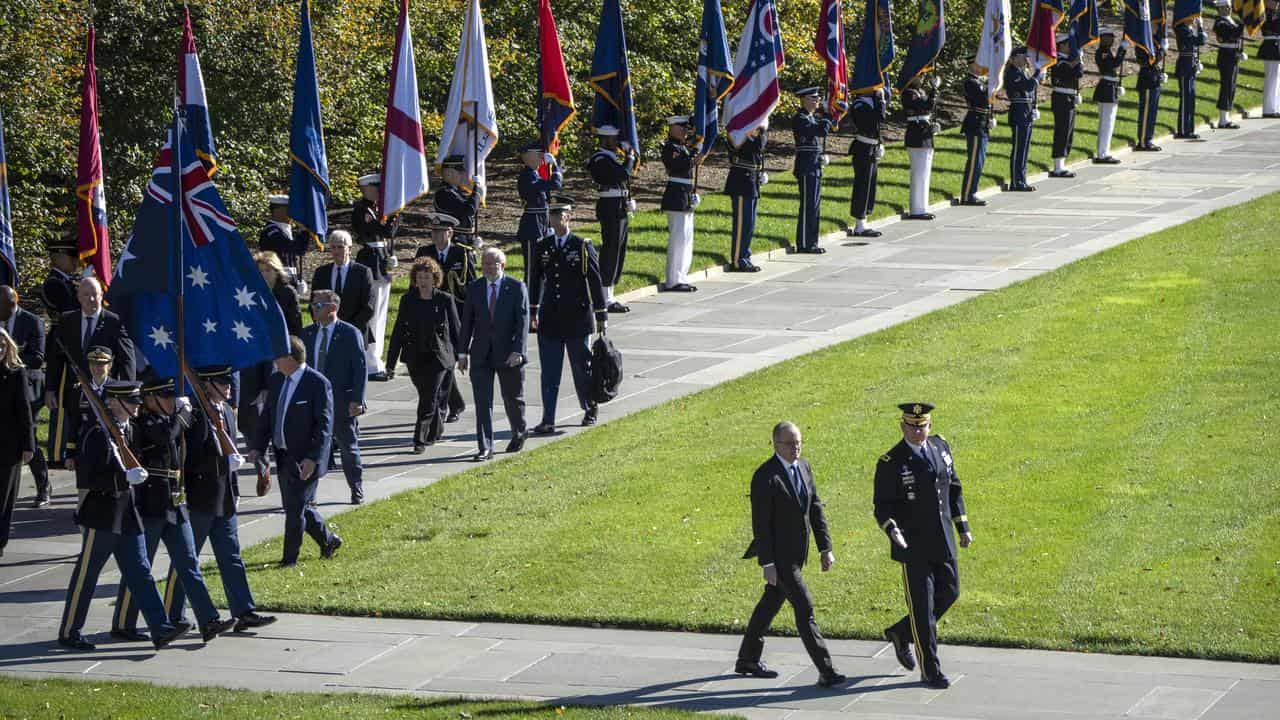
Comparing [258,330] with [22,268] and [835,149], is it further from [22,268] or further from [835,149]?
[835,149]

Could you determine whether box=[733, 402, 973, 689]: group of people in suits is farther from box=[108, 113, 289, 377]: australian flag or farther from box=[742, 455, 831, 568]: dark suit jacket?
box=[108, 113, 289, 377]: australian flag

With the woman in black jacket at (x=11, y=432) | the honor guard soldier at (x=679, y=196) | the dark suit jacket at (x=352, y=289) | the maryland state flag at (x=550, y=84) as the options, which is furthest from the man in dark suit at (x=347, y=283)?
the honor guard soldier at (x=679, y=196)

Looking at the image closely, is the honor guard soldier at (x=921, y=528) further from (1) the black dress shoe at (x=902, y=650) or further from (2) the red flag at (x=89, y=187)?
(2) the red flag at (x=89, y=187)

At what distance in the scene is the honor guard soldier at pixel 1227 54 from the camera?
3641 centimetres

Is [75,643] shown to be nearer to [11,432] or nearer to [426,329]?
[11,432]

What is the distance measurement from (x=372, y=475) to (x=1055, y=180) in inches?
759

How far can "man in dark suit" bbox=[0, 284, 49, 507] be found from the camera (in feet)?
52.8

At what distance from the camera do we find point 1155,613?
1274 centimetres

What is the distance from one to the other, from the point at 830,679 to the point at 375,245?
1068 cm

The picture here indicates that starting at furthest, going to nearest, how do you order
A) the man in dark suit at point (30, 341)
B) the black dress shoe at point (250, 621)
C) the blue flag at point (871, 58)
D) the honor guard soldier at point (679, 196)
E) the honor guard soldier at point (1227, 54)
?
the honor guard soldier at point (1227, 54)
the blue flag at point (871, 58)
the honor guard soldier at point (679, 196)
the man in dark suit at point (30, 341)
the black dress shoe at point (250, 621)

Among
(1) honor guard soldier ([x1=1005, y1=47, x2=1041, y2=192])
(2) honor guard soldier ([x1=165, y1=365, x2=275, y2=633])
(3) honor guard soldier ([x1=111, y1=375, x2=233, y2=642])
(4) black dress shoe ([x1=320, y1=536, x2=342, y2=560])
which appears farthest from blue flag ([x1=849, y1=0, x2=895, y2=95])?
(3) honor guard soldier ([x1=111, y1=375, x2=233, y2=642])

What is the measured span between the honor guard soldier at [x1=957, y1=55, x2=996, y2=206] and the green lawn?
2024cm

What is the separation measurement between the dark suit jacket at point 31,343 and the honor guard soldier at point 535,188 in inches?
291

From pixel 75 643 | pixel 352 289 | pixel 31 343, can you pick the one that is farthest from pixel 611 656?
pixel 352 289
